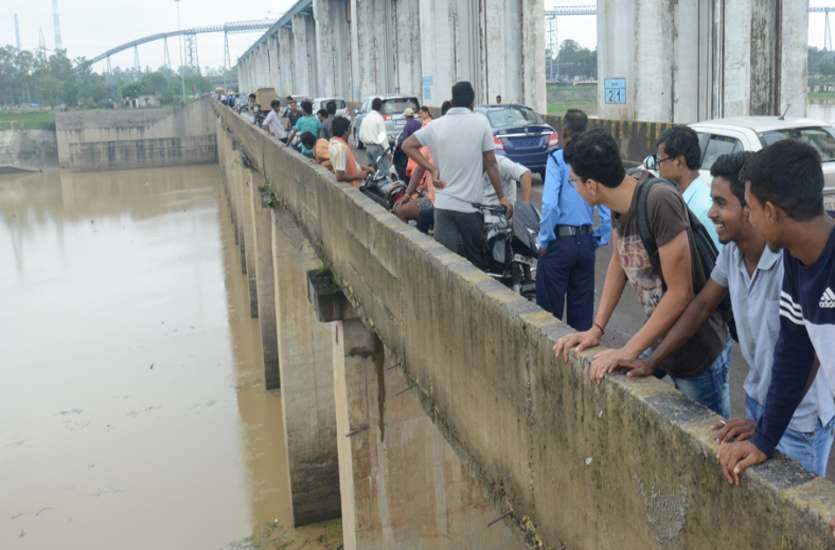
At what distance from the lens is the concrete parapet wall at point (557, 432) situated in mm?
2385

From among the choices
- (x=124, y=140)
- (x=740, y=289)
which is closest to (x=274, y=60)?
(x=124, y=140)

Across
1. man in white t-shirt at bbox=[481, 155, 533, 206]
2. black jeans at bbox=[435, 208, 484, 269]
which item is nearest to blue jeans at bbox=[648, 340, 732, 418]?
black jeans at bbox=[435, 208, 484, 269]

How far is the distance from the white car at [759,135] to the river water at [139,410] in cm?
647

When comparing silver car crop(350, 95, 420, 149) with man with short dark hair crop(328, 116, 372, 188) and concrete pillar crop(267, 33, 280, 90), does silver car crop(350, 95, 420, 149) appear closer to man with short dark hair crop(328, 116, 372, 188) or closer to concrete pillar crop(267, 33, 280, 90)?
man with short dark hair crop(328, 116, 372, 188)

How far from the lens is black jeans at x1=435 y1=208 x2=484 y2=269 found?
257 inches

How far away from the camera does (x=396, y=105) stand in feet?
89.1

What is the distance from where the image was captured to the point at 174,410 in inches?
647

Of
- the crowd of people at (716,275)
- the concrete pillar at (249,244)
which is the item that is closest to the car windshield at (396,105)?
the concrete pillar at (249,244)

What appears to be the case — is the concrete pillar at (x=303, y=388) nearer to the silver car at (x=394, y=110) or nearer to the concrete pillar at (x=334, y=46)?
the silver car at (x=394, y=110)

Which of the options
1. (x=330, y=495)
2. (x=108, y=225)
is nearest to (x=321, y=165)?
(x=330, y=495)

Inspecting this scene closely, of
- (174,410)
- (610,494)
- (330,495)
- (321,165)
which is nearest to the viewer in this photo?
(610,494)

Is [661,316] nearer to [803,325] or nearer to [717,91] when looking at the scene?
[803,325]

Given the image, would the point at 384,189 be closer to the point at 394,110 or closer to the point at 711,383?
the point at 711,383

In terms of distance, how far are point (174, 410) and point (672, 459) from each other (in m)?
14.7
